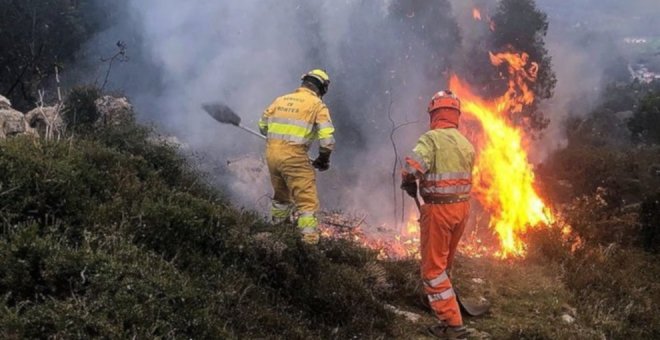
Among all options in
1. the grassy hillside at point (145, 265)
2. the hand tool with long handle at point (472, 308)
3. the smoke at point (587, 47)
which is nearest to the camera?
the grassy hillside at point (145, 265)

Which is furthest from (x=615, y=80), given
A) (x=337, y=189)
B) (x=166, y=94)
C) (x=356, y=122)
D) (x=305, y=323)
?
(x=305, y=323)

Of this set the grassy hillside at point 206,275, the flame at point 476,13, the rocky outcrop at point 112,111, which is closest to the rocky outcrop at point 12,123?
the grassy hillside at point 206,275

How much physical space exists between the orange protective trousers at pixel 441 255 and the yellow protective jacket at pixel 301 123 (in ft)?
4.91

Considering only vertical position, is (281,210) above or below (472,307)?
above

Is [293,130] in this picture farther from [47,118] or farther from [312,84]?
[47,118]

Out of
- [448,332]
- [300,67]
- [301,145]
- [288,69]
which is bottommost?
→ [448,332]

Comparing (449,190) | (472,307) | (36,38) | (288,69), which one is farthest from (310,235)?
(36,38)

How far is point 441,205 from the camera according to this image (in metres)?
4.86

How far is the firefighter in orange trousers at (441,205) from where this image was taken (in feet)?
15.9

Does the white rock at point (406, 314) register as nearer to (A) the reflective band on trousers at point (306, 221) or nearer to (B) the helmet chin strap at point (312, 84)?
(A) the reflective band on trousers at point (306, 221)

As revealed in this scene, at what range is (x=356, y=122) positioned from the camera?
59.1 ft

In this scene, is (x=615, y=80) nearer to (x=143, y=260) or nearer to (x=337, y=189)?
(x=337, y=189)

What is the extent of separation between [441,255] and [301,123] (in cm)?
204

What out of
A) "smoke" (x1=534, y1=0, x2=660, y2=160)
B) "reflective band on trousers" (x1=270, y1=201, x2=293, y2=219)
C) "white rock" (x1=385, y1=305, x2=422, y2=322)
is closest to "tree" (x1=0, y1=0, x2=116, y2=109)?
"reflective band on trousers" (x1=270, y1=201, x2=293, y2=219)
